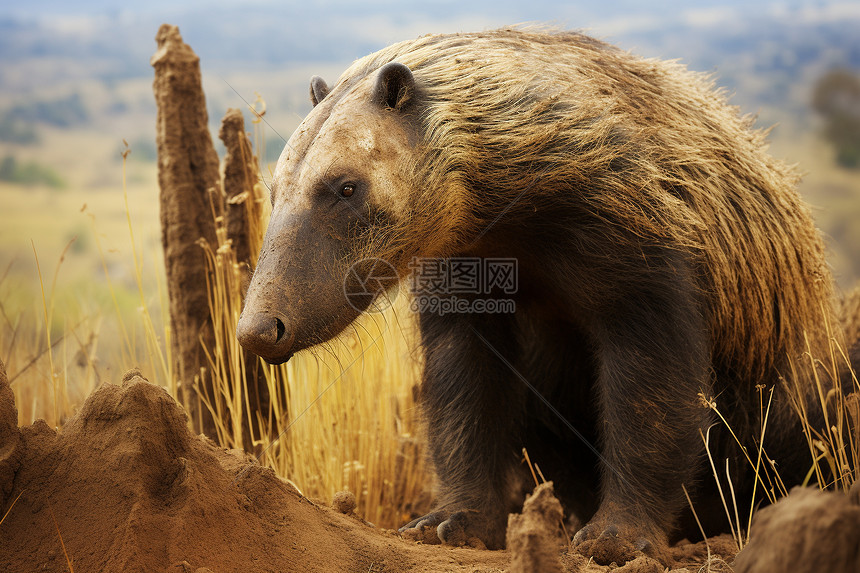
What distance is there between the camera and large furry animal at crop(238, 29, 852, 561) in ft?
10.2

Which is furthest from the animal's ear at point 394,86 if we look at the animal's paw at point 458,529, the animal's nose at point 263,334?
the animal's paw at point 458,529

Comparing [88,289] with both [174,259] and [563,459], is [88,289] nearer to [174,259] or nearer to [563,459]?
[174,259]

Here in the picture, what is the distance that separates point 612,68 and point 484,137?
95cm

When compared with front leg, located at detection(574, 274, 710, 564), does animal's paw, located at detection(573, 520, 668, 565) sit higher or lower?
lower

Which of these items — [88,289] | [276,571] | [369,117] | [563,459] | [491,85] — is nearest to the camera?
[276,571]

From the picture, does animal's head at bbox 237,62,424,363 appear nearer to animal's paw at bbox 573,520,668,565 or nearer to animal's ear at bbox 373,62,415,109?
animal's ear at bbox 373,62,415,109

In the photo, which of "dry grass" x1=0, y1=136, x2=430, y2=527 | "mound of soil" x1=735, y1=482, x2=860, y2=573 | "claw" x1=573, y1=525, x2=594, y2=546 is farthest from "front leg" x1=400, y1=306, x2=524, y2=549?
"mound of soil" x1=735, y1=482, x2=860, y2=573

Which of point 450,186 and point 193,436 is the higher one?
point 450,186

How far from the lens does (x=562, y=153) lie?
3.35 meters

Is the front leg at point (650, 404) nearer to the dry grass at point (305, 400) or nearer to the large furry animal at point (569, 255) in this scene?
the large furry animal at point (569, 255)

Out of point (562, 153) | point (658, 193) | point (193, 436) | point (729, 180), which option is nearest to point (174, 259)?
point (193, 436)

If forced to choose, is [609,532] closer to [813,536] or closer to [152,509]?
[813,536]

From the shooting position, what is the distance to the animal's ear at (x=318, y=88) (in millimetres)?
3594

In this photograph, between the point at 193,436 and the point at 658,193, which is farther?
the point at 658,193
